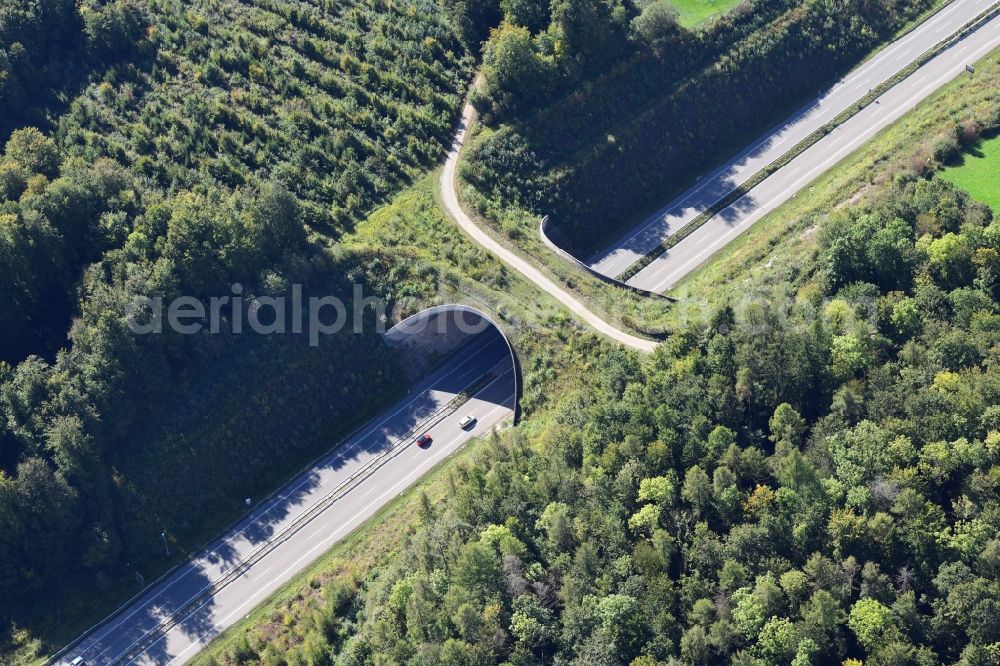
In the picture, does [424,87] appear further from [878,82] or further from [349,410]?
[878,82]

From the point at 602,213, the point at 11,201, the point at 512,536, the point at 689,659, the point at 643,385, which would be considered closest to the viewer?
the point at 689,659

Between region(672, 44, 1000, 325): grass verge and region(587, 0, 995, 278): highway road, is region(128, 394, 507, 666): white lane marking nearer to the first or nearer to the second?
region(587, 0, 995, 278): highway road

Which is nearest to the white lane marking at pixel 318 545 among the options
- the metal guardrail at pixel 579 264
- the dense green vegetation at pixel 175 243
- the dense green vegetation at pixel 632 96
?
the dense green vegetation at pixel 175 243

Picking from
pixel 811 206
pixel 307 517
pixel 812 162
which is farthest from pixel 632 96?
pixel 307 517

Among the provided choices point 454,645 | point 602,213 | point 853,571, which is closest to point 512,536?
point 454,645

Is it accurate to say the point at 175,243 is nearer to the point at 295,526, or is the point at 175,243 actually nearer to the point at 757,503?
the point at 295,526

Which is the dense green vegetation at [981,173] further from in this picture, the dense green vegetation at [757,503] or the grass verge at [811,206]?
the dense green vegetation at [757,503]
